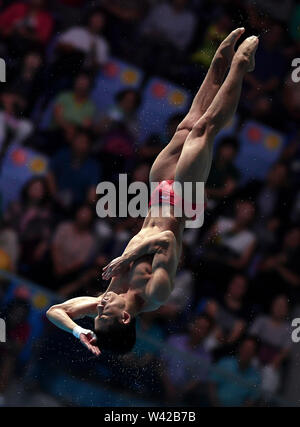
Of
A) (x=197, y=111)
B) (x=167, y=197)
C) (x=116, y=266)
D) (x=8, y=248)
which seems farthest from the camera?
(x=8, y=248)

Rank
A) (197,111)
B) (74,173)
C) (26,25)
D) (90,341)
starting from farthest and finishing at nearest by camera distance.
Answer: (26,25) → (74,173) → (197,111) → (90,341)

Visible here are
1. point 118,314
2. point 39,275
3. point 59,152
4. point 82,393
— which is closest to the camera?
point 118,314

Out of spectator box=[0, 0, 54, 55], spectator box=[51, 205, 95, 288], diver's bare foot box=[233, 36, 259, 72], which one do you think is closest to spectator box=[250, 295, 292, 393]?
spectator box=[51, 205, 95, 288]

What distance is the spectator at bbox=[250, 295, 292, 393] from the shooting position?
7895mm

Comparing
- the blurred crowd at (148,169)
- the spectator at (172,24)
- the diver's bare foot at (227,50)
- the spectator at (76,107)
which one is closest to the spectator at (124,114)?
the blurred crowd at (148,169)

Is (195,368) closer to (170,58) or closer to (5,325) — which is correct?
(5,325)

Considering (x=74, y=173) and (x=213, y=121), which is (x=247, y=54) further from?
(x=74, y=173)

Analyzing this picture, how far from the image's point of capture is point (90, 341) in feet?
20.0

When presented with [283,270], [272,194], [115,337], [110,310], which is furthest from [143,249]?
[272,194]

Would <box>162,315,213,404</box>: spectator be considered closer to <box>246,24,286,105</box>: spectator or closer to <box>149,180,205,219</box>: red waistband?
<box>149,180,205,219</box>: red waistband

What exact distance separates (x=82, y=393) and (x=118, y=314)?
1147 millimetres

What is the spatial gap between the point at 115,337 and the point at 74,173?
2559mm

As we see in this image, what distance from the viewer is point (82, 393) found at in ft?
23.0

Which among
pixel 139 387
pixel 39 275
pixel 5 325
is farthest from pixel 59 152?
pixel 139 387
